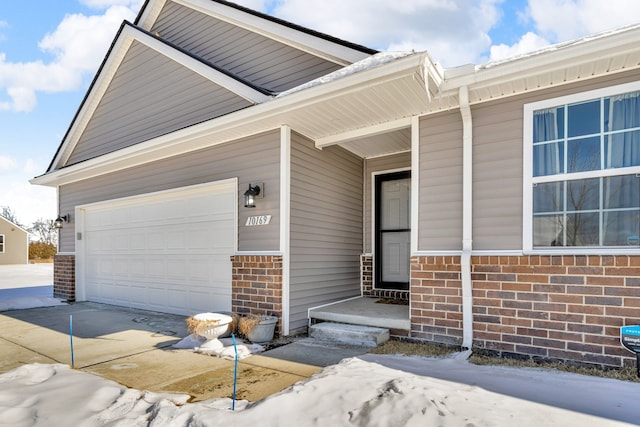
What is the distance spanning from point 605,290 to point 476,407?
1955mm

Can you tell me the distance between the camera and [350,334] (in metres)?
4.82

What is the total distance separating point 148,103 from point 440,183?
5.99m

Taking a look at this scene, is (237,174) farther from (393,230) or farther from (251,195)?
(393,230)

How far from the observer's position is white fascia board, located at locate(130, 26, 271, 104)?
566 centimetres

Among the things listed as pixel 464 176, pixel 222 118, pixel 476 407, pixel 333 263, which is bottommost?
pixel 476 407

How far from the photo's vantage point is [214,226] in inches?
249

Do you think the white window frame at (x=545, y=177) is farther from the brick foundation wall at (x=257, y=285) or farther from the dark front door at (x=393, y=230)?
the brick foundation wall at (x=257, y=285)

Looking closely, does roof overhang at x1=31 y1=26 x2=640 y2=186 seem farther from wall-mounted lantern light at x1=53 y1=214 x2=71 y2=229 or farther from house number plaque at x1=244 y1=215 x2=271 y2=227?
wall-mounted lantern light at x1=53 y1=214 x2=71 y2=229

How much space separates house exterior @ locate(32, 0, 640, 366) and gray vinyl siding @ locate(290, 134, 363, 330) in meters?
0.03

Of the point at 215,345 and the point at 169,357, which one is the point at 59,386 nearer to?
the point at 169,357

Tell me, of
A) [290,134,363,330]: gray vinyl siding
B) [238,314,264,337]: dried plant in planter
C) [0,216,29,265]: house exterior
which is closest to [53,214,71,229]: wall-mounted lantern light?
[238,314,264,337]: dried plant in planter

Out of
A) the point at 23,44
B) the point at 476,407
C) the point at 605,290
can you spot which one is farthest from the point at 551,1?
the point at 23,44

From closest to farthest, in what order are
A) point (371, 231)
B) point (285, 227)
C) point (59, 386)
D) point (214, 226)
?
point (59, 386) < point (285, 227) < point (214, 226) < point (371, 231)

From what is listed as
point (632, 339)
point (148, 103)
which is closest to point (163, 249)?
point (148, 103)
